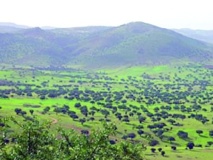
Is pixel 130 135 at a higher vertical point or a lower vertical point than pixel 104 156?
lower

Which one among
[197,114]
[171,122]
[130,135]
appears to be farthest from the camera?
[197,114]

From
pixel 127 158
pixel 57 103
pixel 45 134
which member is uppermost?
pixel 45 134

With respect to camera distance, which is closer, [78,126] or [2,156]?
[2,156]

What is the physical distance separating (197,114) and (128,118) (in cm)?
3022

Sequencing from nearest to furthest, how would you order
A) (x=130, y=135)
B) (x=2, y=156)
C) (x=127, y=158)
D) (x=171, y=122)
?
(x=2, y=156)
(x=127, y=158)
(x=130, y=135)
(x=171, y=122)

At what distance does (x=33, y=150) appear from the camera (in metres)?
40.8

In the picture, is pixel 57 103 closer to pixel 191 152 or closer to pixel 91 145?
pixel 191 152

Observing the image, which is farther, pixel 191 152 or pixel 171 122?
pixel 171 122

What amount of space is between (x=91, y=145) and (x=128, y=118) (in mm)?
97220

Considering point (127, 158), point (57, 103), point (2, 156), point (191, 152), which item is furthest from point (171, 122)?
point (2, 156)

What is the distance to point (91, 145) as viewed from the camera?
4122cm

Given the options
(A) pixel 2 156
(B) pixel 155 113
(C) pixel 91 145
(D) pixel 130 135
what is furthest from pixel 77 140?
(B) pixel 155 113

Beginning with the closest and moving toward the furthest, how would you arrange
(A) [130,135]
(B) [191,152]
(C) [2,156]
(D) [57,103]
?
(C) [2,156], (B) [191,152], (A) [130,135], (D) [57,103]

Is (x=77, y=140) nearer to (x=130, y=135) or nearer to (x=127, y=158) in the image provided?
(x=127, y=158)
